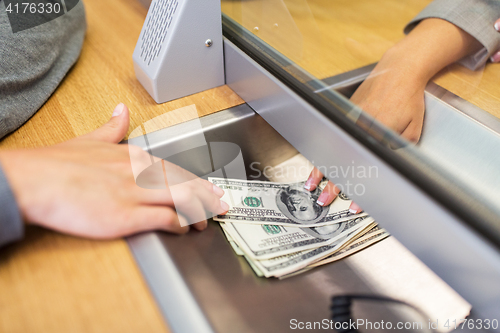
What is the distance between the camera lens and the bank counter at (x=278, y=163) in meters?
0.33

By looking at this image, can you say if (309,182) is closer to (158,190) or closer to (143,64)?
(158,190)

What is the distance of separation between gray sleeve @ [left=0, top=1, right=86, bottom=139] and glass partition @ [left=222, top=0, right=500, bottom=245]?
394mm

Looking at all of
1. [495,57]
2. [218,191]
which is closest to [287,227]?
[218,191]

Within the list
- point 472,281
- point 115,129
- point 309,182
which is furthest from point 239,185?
point 472,281

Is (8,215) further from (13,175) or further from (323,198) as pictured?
(323,198)

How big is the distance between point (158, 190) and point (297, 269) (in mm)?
237

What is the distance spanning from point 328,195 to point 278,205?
0.09 m

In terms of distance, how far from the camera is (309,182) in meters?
0.60

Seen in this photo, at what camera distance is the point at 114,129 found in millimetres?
520

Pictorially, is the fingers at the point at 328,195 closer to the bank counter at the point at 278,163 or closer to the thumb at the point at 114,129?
the bank counter at the point at 278,163

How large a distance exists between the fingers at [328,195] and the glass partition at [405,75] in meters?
0.16

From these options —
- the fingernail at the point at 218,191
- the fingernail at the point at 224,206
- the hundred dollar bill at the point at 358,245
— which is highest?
the fingernail at the point at 218,191

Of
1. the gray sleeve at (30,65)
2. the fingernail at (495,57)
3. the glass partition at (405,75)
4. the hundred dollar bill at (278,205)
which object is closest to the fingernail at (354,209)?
the hundred dollar bill at (278,205)

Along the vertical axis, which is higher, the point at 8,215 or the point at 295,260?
the point at 8,215
